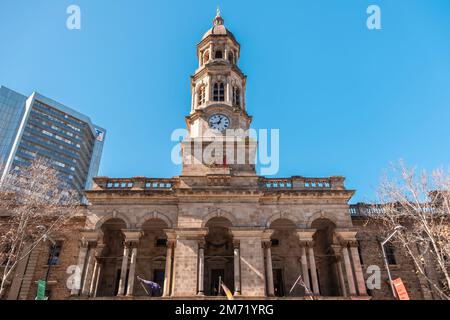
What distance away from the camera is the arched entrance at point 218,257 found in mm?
28219

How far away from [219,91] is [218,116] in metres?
3.70

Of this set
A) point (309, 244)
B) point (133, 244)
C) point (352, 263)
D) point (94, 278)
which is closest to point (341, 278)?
point (352, 263)

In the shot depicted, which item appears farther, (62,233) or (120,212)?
(62,233)

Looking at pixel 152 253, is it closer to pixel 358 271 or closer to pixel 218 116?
pixel 218 116

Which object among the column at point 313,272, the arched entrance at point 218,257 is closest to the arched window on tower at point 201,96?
the arched entrance at point 218,257

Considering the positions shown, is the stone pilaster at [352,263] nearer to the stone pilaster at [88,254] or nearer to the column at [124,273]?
the column at [124,273]

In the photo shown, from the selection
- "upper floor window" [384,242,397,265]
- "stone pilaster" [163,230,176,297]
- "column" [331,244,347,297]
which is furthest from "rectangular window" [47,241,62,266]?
"upper floor window" [384,242,397,265]

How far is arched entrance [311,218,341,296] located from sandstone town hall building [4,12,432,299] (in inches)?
3.5

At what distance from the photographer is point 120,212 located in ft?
92.4

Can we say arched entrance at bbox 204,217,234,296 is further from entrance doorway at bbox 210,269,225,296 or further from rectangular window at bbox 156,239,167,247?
rectangular window at bbox 156,239,167,247

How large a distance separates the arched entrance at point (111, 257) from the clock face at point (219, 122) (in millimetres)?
13269
